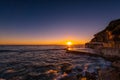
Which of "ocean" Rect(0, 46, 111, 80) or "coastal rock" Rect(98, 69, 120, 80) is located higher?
"coastal rock" Rect(98, 69, 120, 80)

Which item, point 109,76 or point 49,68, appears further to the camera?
point 49,68

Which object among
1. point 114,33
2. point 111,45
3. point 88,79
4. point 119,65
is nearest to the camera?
point 88,79

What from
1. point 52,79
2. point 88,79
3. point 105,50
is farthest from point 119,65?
point 105,50

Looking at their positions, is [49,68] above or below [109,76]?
below

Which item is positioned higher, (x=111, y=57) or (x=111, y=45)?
(x=111, y=45)

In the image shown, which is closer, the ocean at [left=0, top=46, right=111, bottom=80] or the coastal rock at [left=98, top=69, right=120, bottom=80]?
the coastal rock at [left=98, top=69, right=120, bottom=80]

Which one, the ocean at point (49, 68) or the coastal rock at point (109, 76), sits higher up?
the coastal rock at point (109, 76)

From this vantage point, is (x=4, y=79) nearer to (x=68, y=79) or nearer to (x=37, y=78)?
(x=37, y=78)

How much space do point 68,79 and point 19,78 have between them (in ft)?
24.8

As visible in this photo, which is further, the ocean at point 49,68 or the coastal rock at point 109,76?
the ocean at point 49,68

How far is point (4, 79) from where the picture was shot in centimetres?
1645

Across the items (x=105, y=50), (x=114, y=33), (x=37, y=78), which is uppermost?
(x=114, y=33)

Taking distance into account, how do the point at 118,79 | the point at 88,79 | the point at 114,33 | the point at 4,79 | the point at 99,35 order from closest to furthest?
the point at 118,79 < the point at 88,79 < the point at 4,79 < the point at 114,33 < the point at 99,35

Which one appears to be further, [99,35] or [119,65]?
[99,35]
